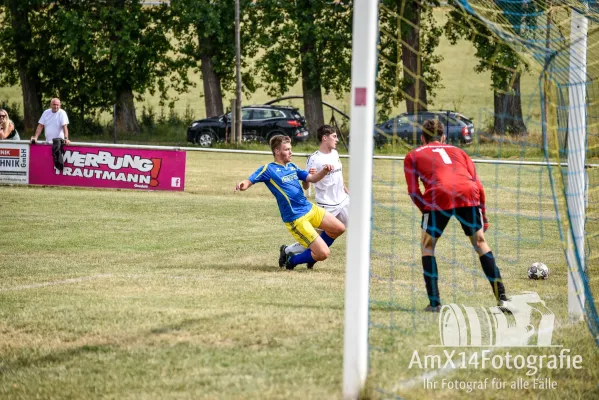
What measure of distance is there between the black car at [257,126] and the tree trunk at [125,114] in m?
7.55

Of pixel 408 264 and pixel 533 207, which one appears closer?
pixel 408 264

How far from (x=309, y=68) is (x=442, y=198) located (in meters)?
34.6

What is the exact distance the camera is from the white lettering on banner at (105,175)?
65.3 ft

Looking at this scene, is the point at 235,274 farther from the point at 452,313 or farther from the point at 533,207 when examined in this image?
the point at 533,207

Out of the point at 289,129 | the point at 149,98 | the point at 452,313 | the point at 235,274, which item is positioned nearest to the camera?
the point at 452,313

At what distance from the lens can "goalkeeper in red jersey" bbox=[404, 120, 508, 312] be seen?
775cm

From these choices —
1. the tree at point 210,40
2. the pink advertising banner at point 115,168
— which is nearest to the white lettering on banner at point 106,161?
the pink advertising banner at point 115,168

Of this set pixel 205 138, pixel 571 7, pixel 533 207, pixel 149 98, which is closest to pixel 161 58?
pixel 205 138

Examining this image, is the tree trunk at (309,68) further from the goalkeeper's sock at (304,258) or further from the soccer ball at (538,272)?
the soccer ball at (538,272)

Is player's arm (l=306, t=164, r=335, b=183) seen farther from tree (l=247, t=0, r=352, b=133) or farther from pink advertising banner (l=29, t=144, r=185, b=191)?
tree (l=247, t=0, r=352, b=133)

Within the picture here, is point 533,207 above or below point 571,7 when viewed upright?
below

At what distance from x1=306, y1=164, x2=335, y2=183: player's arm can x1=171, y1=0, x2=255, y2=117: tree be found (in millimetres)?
32229

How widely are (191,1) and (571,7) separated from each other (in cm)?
3587

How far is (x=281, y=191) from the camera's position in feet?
33.8
